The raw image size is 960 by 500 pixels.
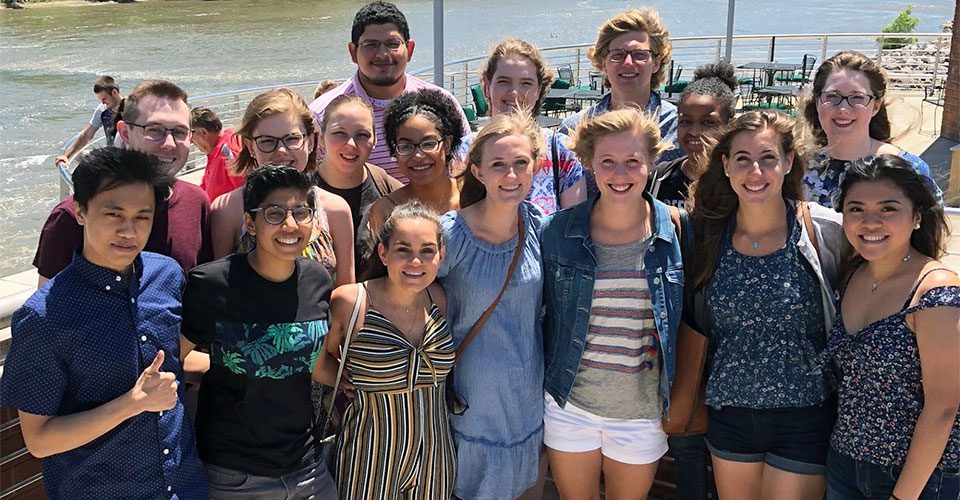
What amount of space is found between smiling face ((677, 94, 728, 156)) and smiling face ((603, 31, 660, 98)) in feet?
1.78

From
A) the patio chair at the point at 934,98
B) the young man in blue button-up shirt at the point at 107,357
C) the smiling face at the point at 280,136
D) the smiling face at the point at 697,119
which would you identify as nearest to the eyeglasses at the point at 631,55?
the smiling face at the point at 697,119

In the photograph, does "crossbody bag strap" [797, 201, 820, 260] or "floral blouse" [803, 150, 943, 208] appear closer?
"crossbody bag strap" [797, 201, 820, 260]

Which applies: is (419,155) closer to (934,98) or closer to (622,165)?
(622,165)

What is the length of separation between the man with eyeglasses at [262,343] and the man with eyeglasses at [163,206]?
26 centimetres

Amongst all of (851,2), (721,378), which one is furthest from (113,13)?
(721,378)

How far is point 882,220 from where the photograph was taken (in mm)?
2449

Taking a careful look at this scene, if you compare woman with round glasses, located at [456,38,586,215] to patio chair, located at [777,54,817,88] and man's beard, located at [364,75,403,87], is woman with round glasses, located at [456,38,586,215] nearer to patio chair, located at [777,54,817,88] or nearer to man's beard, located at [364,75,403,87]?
man's beard, located at [364,75,403,87]

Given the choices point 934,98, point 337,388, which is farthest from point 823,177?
point 934,98

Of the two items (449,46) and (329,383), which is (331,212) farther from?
(449,46)

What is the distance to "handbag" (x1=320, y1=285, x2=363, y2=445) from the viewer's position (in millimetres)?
2648

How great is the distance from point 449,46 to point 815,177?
81.9 feet

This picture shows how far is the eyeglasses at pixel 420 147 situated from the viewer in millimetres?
3158

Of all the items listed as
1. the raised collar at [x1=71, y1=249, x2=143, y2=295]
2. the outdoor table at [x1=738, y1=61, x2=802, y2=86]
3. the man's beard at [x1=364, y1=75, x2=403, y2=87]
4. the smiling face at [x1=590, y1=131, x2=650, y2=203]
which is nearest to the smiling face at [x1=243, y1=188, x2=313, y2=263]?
the raised collar at [x1=71, y1=249, x2=143, y2=295]

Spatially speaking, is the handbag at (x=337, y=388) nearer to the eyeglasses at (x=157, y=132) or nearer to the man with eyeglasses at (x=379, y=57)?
the eyeglasses at (x=157, y=132)
